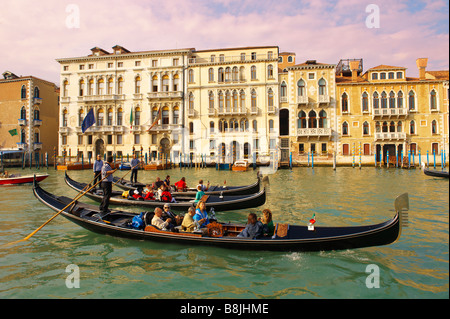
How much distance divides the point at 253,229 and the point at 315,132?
2159 cm

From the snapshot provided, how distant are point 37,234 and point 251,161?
19987mm

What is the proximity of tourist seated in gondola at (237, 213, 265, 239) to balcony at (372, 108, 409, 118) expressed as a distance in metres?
23.1

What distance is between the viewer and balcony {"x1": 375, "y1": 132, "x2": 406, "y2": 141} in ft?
78.0

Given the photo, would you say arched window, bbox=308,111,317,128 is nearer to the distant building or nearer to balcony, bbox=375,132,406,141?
balcony, bbox=375,132,406,141

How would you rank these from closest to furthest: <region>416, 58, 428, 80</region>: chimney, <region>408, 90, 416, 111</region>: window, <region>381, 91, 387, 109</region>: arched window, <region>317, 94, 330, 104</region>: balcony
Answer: <region>416, 58, 428, 80</region>: chimney
<region>408, 90, 416, 111</region>: window
<region>381, 91, 387, 109</region>: arched window
<region>317, 94, 330, 104</region>: balcony

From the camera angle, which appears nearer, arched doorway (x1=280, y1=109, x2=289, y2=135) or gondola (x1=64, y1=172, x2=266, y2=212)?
gondola (x1=64, y1=172, x2=266, y2=212)

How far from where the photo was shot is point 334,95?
25.0 meters

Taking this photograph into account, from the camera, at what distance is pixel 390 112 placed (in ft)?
78.0

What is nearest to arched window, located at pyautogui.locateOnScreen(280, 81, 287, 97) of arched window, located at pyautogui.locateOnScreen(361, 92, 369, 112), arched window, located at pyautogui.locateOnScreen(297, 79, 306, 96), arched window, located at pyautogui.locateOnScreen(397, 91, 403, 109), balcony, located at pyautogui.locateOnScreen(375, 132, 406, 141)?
arched window, located at pyautogui.locateOnScreen(297, 79, 306, 96)

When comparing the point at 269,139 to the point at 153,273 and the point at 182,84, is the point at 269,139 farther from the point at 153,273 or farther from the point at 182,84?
the point at 153,273

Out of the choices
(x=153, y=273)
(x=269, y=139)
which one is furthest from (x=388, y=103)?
(x=153, y=273)

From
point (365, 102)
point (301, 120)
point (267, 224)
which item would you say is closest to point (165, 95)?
point (301, 120)

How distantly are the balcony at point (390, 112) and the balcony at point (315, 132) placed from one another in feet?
12.8

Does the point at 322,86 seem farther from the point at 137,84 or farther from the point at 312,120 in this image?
the point at 137,84
